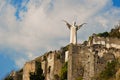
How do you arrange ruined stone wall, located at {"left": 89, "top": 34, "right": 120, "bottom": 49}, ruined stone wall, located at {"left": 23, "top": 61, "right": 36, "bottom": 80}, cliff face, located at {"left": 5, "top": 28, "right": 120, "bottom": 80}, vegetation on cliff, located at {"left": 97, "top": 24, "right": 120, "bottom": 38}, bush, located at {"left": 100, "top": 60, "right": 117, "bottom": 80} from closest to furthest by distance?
1. bush, located at {"left": 100, "top": 60, "right": 117, "bottom": 80}
2. cliff face, located at {"left": 5, "top": 28, "right": 120, "bottom": 80}
3. ruined stone wall, located at {"left": 89, "top": 34, "right": 120, "bottom": 49}
4. vegetation on cliff, located at {"left": 97, "top": 24, "right": 120, "bottom": 38}
5. ruined stone wall, located at {"left": 23, "top": 61, "right": 36, "bottom": 80}

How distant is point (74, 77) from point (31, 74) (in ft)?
46.6

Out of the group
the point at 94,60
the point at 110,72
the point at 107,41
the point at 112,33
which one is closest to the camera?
the point at 110,72

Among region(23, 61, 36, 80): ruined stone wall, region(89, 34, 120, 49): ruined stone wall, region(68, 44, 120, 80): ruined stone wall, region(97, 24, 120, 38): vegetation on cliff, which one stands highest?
region(97, 24, 120, 38): vegetation on cliff

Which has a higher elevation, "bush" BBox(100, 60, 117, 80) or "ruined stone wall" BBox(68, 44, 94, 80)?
"ruined stone wall" BBox(68, 44, 94, 80)

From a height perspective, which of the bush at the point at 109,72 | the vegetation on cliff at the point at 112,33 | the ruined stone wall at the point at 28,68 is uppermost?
the vegetation on cliff at the point at 112,33

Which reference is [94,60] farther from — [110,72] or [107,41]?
[107,41]

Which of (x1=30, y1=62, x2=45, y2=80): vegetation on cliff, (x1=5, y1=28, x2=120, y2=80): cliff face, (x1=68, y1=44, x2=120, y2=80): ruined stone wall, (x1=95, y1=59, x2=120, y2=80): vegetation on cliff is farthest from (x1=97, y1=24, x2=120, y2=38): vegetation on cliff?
(x1=95, y1=59, x2=120, y2=80): vegetation on cliff

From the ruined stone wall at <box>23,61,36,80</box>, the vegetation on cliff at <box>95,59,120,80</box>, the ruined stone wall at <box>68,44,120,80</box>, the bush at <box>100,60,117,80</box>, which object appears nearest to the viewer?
the vegetation on cliff at <box>95,59,120,80</box>

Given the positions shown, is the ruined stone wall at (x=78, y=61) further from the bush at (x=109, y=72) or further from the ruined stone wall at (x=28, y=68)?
the ruined stone wall at (x=28, y=68)

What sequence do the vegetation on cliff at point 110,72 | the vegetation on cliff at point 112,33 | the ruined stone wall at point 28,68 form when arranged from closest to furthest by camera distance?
the vegetation on cliff at point 110,72
the vegetation on cliff at point 112,33
the ruined stone wall at point 28,68

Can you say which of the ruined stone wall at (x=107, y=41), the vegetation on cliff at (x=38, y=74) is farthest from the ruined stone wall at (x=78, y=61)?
the vegetation on cliff at (x=38, y=74)

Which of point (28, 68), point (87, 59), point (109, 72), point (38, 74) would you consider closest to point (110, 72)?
point (109, 72)

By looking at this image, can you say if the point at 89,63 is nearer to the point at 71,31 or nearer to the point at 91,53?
the point at 91,53

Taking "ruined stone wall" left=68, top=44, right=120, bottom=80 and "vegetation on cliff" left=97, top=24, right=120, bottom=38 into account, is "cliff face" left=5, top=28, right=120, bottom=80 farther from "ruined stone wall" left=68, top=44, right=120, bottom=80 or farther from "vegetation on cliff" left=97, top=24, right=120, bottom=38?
"vegetation on cliff" left=97, top=24, right=120, bottom=38
